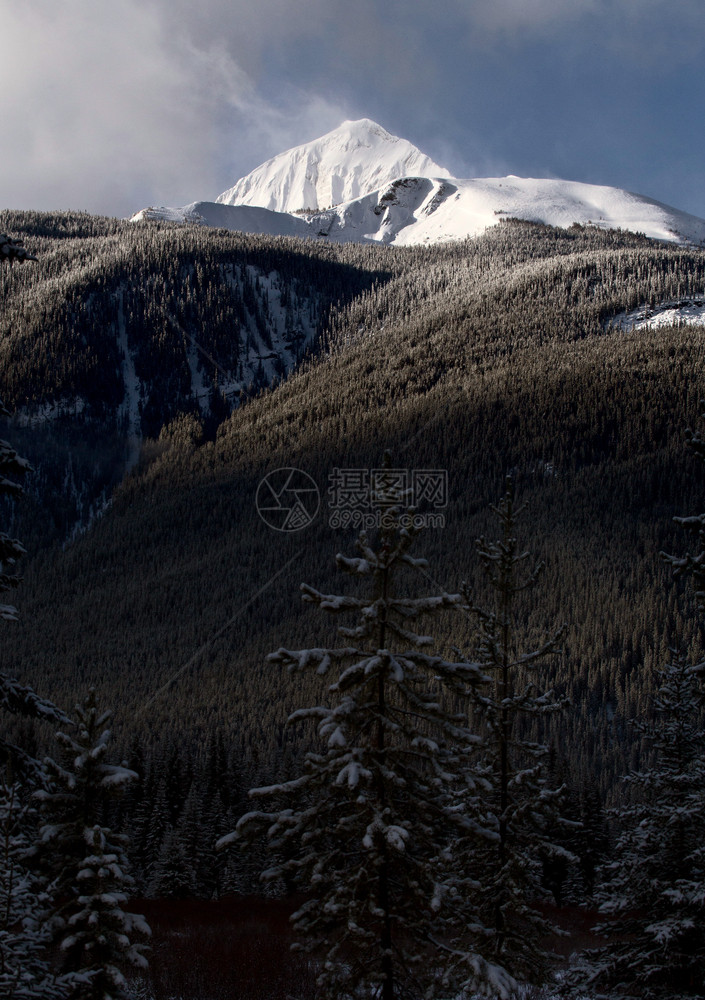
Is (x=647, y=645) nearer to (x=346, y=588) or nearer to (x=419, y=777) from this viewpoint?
(x=346, y=588)

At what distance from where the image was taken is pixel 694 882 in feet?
48.8

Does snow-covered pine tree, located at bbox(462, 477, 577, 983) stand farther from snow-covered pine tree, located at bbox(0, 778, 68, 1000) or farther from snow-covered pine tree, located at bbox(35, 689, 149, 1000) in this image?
snow-covered pine tree, located at bbox(0, 778, 68, 1000)

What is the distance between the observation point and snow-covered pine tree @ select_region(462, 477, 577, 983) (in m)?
15.5

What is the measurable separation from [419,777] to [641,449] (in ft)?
659

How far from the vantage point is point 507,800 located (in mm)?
16781

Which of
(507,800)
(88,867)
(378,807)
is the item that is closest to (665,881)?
(507,800)

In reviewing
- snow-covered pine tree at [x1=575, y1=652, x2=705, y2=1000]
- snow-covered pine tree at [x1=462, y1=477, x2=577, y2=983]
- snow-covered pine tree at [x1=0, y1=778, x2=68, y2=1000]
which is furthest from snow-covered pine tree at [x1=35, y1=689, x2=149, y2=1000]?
snow-covered pine tree at [x1=575, y1=652, x2=705, y2=1000]

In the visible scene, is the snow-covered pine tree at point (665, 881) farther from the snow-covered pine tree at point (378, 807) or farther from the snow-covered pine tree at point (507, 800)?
the snow-covered pine tree at point (378, 807)

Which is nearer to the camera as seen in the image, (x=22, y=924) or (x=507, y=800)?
(x=22, y=924)

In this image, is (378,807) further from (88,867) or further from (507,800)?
(507,800)

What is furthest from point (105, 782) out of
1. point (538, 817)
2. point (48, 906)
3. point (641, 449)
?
point (641, 449)

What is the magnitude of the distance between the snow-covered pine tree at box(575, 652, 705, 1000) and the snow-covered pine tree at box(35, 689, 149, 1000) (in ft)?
35.4

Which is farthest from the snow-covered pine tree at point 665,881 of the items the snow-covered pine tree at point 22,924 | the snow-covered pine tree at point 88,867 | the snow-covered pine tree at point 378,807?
the snow-covered pine tree at point 22,924

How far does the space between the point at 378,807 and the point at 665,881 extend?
9.12 metres
